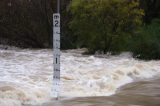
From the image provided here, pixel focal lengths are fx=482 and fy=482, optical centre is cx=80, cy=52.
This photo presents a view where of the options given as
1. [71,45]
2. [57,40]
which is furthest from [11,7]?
[57,40]

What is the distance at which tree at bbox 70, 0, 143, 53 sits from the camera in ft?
74.2

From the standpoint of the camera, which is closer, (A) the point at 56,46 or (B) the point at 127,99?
(A) the point at 56,46

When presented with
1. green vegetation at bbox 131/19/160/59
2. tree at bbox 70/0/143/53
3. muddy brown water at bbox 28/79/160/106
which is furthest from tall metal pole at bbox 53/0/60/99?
tree at bbox 70/0/143/53

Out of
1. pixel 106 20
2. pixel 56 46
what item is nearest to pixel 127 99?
pixel 56 46

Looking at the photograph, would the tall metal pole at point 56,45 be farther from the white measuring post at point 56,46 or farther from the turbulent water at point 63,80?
the turbulent water at point 63,80

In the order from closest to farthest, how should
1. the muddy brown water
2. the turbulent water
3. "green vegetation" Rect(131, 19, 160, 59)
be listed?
the muddy brown water
the turbulent water
"green vegetation" Rect(131, 19, 160, 59)

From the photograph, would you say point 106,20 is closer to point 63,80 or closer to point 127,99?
point 63,80

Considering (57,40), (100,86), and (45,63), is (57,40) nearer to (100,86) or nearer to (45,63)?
(100,86)

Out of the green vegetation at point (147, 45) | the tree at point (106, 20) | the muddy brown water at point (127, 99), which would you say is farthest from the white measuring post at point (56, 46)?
the tree at point (106, 20)

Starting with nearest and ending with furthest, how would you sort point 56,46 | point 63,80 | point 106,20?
point 56,46 → point 63,80 → point 106,20

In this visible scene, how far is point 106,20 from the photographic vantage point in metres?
22.9

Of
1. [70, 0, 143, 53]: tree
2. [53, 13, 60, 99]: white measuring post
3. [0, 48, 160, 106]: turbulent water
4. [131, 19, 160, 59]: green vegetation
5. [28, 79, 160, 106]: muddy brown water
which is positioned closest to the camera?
[53, 13, 60, 99]: white measuring post

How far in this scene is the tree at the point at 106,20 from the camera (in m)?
22.6

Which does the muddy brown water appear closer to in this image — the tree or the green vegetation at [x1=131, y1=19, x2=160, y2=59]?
the green vegetation at [x1=131, y1=19, x2=160, y2=59]
